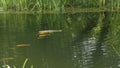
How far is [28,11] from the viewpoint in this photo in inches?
709

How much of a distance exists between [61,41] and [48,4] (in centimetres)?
748

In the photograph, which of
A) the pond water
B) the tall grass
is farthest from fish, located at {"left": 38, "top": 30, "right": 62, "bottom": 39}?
the tall grass

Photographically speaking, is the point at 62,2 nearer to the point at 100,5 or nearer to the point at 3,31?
the point at 100,5

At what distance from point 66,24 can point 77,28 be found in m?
1.09

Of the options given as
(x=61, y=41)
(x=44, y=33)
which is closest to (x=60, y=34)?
(x=44, y=33)

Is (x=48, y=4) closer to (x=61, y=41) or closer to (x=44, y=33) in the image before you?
(x=44, y=33)

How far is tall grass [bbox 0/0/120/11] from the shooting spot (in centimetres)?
1784

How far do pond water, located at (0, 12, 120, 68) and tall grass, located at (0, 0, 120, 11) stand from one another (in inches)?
52.5

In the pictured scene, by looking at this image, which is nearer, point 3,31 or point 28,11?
point 3,31

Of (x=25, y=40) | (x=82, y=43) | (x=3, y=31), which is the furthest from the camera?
(x=3, y=31)

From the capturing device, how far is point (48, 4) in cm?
1795

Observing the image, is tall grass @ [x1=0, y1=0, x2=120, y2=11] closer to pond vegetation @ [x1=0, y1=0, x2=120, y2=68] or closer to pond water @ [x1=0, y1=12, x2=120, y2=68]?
pond vegetation @ [x1=0, y1=0, x2=120, y2=68]

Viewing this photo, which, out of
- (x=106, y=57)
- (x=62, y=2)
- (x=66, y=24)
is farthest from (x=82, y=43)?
(x=62, y=2)

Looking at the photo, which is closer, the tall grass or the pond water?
the pond water
